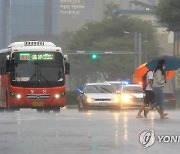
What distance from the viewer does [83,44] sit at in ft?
341

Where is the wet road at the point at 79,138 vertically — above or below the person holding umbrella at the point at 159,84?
below

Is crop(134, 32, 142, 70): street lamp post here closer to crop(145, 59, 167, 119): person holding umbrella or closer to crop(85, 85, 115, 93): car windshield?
crop(85, 85, 115, 93): car windshield

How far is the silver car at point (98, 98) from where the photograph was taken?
33.0 metres

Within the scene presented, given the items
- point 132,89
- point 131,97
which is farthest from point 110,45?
point 131,97

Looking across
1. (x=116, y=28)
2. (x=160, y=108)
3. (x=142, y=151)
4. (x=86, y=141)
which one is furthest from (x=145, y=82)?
(x=116, y=28)

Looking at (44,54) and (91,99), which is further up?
(44,54)

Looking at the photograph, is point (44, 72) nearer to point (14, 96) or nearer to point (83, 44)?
point (14, 96)

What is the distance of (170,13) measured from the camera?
6288 cm

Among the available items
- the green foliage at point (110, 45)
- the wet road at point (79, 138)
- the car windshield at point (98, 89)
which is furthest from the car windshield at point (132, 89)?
the green foliage at point (110, 45)

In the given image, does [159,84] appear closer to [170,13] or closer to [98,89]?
[98,89]

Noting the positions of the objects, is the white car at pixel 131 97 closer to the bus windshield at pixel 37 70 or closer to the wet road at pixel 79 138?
the bus windshield at pixel 37 70

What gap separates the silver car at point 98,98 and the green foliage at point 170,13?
28.7 metres

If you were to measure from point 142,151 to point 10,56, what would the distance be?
21.4 metres

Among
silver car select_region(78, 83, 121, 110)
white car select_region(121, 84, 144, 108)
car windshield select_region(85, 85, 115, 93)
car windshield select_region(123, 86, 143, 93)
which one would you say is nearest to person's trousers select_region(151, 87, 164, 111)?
silver car select_region(78, 83, 121, 110)
